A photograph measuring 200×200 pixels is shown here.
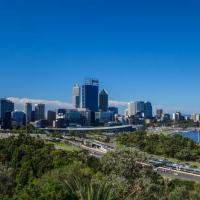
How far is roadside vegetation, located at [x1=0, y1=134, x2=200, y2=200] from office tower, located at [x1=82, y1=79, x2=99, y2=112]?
134805 millimetres

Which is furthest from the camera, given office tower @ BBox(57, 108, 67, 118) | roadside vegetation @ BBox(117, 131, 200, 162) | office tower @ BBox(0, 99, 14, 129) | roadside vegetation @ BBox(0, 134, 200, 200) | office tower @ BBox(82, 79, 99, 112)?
office tower @ BBox(82, 79, 99, 112)

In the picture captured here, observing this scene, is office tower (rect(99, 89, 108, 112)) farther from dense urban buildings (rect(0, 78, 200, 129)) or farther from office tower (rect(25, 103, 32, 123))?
office tower (rect(25, 103, 32, 123))

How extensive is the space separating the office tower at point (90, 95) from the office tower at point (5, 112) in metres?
45.1

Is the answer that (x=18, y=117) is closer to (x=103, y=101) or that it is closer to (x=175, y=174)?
(x=103, y=101)

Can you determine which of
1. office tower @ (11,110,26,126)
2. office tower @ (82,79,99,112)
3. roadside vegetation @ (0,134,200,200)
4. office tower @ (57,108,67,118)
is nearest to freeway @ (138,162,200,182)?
roadside vegetation @ (0,134,200,200)

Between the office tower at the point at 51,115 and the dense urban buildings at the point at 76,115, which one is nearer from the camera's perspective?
the dense urban buildings at the point at 76,115

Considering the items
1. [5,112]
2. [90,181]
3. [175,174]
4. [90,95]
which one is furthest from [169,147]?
[90,95]

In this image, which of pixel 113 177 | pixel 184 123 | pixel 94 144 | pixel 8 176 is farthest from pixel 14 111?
pixel 113 177

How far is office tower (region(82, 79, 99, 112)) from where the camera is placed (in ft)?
596

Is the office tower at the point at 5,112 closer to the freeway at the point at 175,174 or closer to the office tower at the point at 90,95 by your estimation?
the office tower at the point at 90,95

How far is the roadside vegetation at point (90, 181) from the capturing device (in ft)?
37.6

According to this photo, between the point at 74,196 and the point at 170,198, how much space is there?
24.8 ft

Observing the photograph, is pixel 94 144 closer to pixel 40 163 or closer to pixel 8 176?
pixel 40 163

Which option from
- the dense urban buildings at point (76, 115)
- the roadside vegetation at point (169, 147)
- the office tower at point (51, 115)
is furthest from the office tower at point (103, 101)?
the roadside vegetation at point (169, 147)
